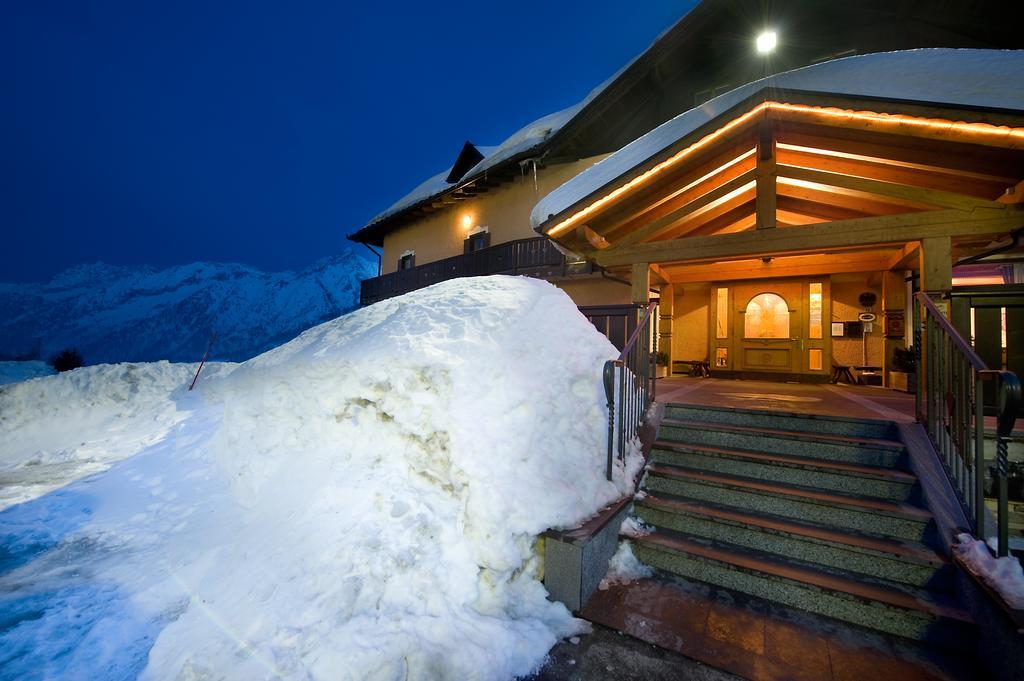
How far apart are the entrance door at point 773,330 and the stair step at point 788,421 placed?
19.5 ft

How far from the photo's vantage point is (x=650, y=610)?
3.05 metres

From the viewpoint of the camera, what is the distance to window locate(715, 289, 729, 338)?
10258 millimetres

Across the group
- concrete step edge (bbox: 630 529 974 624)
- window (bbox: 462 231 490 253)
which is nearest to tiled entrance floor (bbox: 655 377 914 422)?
concrete step edge (bbox: 630 529 974 624)

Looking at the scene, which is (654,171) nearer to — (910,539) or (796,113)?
(796,113)

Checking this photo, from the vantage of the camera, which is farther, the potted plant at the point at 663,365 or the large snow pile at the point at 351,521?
the potted plant at the point at 663,365

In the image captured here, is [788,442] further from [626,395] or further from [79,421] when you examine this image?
[79,421]

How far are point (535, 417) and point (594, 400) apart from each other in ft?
2.89

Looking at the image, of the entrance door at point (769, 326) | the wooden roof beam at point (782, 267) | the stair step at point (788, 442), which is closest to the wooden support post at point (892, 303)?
the wooden roof beam at point (782, 267)

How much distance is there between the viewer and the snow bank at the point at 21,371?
16698 mm

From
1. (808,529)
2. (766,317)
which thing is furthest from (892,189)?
(766,317)

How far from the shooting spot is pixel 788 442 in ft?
13.9

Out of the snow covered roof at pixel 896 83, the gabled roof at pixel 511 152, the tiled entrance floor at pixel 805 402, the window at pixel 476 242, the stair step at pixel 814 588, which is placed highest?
the gabled roof at pixel 511 152

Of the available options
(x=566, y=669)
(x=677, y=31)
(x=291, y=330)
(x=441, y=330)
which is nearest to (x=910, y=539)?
(x=566, y=669)

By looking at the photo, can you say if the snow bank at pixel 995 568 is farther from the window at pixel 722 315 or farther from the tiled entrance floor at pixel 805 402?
the window at pixel 722 315
